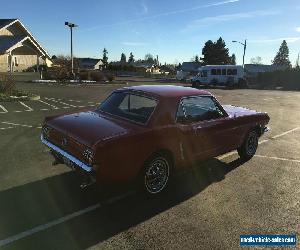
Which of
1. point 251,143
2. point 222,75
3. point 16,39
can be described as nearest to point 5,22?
point 16,39

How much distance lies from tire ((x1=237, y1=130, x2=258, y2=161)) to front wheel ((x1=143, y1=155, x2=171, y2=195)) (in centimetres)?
272

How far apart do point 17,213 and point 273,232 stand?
3.62 meters

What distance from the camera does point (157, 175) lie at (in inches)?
221

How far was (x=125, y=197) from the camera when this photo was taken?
18.4 ft

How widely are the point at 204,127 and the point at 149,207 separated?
1.90m

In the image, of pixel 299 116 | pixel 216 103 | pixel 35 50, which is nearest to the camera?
pixel 216 103

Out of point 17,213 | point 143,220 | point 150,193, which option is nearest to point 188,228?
point 143,220

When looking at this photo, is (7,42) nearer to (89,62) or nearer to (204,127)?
(204,127)

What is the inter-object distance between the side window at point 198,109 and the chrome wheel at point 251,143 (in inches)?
52.3

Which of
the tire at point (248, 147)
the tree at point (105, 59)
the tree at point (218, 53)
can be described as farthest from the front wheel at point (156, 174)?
the tree at point (105, 59)

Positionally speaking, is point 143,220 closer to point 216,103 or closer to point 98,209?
point 98,209

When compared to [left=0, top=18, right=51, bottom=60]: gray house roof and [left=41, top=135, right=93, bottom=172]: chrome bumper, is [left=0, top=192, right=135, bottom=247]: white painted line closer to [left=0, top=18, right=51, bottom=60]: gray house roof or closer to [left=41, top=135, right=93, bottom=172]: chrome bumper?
[left=41, top=135, right=93, bottom=172]: chrome bumper

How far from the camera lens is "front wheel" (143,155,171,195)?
17.6 ft

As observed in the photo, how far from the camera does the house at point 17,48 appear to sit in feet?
112
